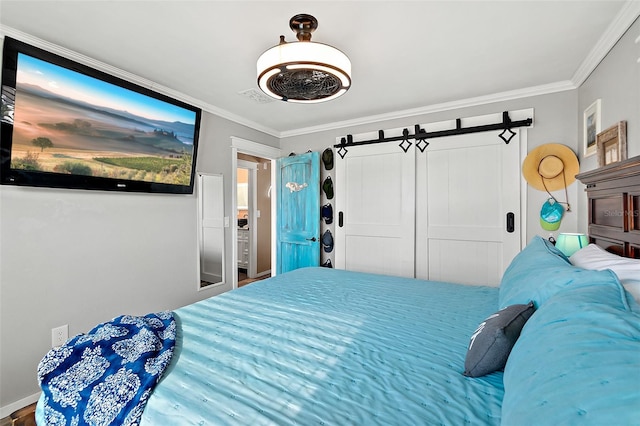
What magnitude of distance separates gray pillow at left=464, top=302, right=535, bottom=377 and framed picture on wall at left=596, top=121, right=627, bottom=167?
1.53 metres

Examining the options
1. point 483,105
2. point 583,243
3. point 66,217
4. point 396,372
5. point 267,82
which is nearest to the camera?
point 396,372

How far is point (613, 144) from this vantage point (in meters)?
1.89

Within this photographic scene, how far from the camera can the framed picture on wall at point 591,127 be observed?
218 cm

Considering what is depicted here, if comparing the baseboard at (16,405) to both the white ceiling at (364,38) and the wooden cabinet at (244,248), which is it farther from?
the wooden cabinet at (244,248)

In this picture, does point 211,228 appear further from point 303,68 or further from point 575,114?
point 575,114

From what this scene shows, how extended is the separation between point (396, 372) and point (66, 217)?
2522mm

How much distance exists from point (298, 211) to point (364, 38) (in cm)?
262

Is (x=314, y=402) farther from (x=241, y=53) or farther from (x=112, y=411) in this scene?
(x=241, y=53)

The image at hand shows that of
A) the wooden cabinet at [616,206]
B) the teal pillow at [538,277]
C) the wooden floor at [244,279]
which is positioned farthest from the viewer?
the wooden floor at [244,279]

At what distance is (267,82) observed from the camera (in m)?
1.68

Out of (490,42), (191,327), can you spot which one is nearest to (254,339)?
(191,327)

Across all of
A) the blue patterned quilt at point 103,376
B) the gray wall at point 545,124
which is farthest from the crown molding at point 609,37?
the blue patterned quilt at point 103,376

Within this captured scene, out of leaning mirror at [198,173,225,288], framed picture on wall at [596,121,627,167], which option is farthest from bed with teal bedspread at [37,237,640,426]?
leaning mirror at [198,173,225,288]

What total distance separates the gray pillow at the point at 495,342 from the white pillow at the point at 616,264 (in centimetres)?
30
